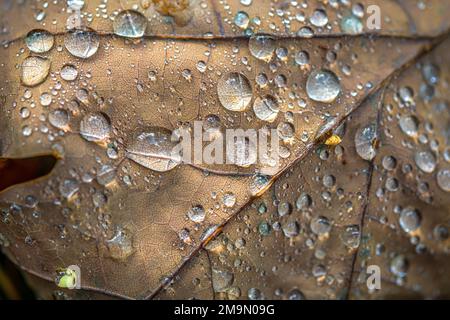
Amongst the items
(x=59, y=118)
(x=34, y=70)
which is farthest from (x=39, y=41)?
(x=59, y=118)

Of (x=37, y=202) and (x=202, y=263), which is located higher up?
(x=37, y=202)

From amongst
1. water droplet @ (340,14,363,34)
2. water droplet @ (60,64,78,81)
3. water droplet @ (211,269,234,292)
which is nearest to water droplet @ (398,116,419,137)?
water droplet @ (340,14,363,34)

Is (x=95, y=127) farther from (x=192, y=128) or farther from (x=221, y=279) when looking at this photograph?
(x=221, y=279)

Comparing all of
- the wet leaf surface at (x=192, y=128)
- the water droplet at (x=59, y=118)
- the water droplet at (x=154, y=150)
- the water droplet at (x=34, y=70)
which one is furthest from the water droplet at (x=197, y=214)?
the water droplet at (x=34, y=70)

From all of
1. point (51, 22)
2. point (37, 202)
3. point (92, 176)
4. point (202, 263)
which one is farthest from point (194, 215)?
point (51, 22)

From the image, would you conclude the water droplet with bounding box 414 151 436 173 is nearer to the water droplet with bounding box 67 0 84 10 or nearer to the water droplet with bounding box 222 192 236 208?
the water droplet with bounding box 222 192 236 208

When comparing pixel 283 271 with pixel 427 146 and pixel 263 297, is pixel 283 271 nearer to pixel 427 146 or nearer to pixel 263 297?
pixel 263 297

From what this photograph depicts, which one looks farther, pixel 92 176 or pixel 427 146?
pixel 427 146
